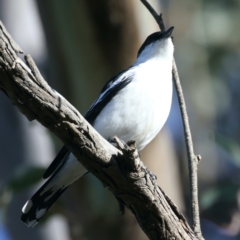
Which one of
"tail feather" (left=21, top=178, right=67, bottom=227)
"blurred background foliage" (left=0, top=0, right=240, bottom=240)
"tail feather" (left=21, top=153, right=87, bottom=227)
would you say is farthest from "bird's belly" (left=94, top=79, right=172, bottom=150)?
"blurred background foliage" (left=0, top=0, right=240, bottom=240)

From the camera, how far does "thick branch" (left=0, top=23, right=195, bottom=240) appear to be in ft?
5.85

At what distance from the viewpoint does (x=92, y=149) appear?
1.98m

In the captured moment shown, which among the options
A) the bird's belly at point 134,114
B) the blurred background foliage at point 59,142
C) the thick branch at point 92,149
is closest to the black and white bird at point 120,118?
the bird's belly at point 134,114

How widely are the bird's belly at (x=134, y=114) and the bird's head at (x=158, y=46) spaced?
1.72ft

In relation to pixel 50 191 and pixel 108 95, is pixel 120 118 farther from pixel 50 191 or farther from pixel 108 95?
pixel 50 191

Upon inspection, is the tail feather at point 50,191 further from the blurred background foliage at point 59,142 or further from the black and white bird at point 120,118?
the blurred background foliage at point 59,142

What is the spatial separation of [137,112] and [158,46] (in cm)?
79

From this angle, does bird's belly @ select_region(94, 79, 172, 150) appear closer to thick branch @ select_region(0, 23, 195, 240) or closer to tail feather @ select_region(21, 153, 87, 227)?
tail feather @ select_region(21, 153, 87, 227)

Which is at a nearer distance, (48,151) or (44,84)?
(44,84)

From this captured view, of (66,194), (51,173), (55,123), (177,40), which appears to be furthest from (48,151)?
(177,40)

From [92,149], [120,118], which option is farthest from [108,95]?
[92,149]

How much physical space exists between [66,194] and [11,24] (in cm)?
142

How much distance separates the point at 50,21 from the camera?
4211mm

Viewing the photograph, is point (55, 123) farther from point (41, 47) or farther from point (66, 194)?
point (41, 47)
